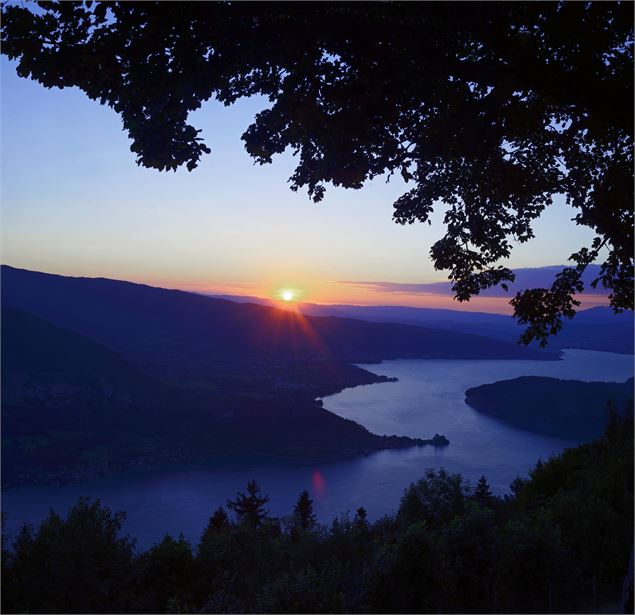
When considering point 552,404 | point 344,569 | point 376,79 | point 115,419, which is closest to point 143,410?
point 115,419

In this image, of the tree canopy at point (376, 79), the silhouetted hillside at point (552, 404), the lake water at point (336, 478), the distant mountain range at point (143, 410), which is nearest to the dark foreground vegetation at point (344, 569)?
the tree canopy at point (376, 79)

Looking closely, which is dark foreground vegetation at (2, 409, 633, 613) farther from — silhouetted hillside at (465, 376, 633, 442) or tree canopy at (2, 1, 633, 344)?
silhouetted hillside at (465, 376, 633, 442)

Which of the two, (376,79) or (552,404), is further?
(552,404)

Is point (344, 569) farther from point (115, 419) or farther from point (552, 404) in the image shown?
point (115, 419)

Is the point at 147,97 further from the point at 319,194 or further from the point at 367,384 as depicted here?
the point at 367,384

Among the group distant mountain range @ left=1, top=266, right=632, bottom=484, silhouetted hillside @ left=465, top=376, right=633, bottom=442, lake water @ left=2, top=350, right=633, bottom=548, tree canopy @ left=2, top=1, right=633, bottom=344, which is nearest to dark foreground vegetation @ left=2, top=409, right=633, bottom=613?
tree canopy @ left=2, top=1, right=633, bottom=344

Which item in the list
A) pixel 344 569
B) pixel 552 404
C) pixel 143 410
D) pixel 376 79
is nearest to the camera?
pixel 376 79
